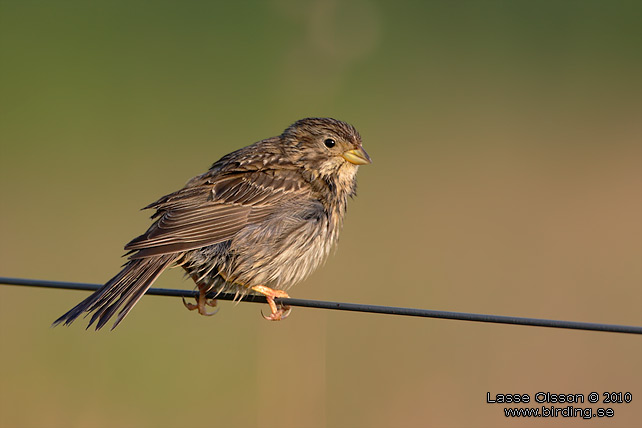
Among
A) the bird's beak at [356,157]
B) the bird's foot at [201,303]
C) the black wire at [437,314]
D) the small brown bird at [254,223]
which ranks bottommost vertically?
the black wire at [437,314]

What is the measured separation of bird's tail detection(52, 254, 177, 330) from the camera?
14.4ft

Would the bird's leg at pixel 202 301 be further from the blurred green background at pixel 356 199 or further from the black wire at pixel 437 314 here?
the black wire at pixel 437 314

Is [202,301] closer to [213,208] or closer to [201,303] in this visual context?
[201,303]

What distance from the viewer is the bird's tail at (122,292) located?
439cm

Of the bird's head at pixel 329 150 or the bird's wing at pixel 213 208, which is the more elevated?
the bird's head at pixel 329 150

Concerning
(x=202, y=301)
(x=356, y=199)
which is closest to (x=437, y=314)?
(x=202, y=301)

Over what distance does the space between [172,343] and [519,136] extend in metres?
4.46

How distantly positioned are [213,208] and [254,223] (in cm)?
26

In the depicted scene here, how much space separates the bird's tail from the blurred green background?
82 centimetres

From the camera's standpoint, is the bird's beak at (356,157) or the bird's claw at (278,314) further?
the bird's beak at (356,157)

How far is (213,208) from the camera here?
5.09 m

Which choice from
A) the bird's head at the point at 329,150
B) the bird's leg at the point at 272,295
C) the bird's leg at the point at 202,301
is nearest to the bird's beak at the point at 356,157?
the bird's head at the point at 329,150

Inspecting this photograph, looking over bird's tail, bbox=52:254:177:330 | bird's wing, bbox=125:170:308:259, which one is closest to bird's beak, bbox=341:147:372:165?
bird's wing, bbox=125:170:308:259

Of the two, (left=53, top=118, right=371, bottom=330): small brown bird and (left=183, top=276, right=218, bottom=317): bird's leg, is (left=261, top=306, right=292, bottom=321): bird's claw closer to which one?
(left=53, top=118, right=371, bottom=330): small brown bird
